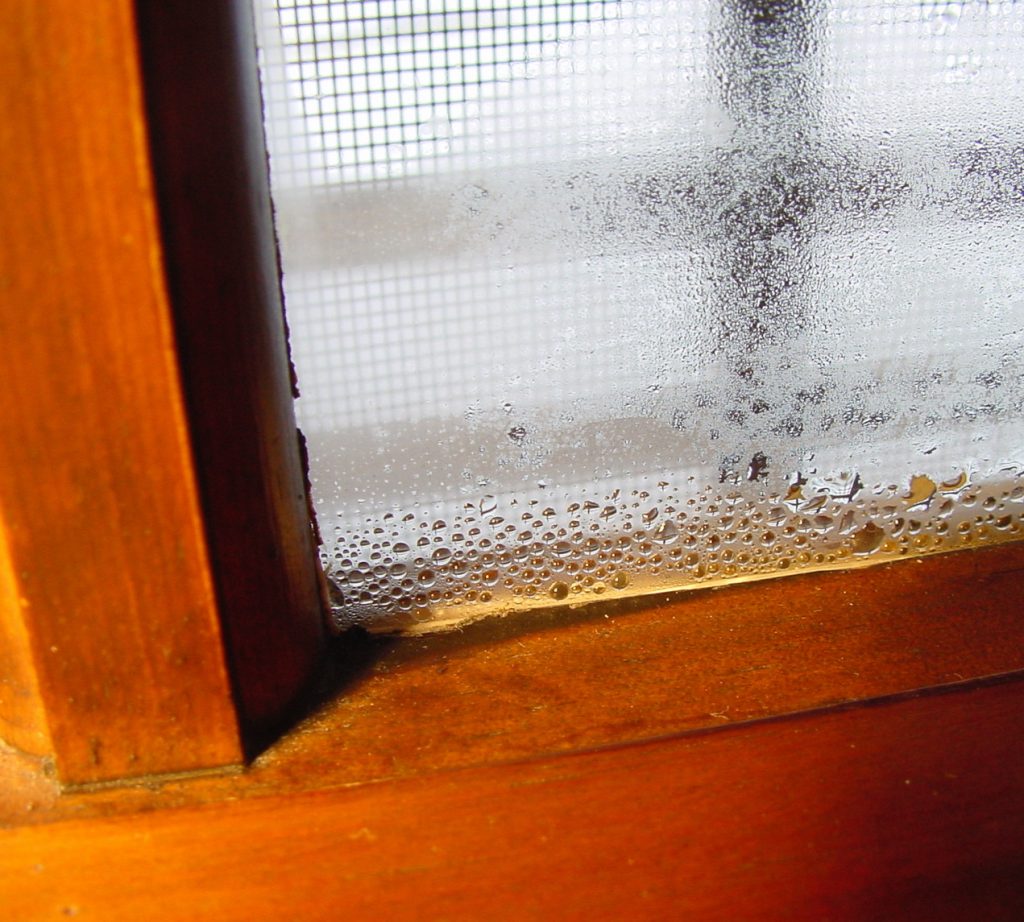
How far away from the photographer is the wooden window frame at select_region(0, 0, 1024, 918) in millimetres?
367

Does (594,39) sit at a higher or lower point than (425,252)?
higher

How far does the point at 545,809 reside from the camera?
1.59 ft

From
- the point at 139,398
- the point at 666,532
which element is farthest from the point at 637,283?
the point at 139,398

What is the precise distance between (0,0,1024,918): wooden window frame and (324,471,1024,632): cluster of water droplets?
40 millimetres

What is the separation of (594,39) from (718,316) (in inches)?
7.4

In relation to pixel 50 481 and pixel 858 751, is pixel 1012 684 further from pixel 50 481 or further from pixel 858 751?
pixel 50 481

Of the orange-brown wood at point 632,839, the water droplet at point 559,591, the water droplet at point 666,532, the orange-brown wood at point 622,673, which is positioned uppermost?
the water droplet at point 666,532

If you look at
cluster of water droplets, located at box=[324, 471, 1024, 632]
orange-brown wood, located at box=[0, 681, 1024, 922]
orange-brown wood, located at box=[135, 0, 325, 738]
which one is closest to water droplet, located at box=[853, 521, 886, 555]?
cluster of water droplets, located at box=[324, 471, 1024, 632]

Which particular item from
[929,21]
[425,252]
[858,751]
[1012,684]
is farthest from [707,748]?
[929,21]

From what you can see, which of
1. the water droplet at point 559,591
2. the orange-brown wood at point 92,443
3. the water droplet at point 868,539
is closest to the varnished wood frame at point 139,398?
the orange-brown wood at point 92,443

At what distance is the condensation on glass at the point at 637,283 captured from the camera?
50cm

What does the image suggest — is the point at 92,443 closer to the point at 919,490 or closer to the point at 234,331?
the point at 234,331

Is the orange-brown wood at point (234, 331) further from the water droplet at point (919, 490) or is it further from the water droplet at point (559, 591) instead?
the water droplet at point (919, 490)

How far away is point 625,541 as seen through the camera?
1.95 feet
